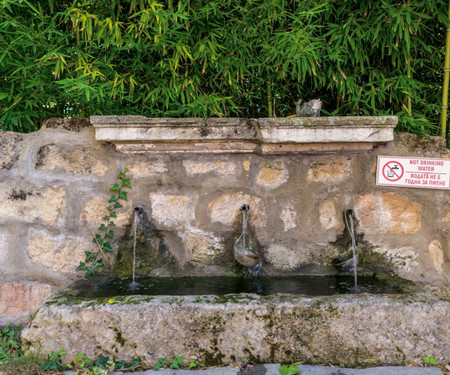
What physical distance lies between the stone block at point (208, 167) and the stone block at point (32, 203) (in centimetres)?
81

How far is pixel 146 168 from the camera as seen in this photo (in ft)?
7.48

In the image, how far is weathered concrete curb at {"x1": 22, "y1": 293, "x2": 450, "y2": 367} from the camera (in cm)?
167

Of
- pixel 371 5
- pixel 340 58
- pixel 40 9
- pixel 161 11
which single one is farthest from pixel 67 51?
pixel 371 5

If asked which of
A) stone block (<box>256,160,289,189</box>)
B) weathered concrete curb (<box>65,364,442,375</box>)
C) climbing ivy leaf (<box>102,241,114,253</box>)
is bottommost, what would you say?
weathered concrete curb (<box>65,364,442,375</box>)

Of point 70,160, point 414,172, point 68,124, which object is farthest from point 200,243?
point 414,172

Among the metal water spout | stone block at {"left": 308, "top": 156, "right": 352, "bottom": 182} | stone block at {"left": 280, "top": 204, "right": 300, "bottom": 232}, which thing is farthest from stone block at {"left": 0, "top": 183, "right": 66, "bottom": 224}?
stone block at {"left": 308, "top": 156, "right": 352, "bottom": 182}

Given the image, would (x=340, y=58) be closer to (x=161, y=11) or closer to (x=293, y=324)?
(x=161, y=11)

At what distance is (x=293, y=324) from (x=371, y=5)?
1867 millimetres

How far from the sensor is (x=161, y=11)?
6.20 ft

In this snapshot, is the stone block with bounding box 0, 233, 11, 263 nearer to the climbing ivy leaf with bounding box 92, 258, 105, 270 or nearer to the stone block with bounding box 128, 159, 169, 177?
the climbing ivy leaf with bounding box 92, 258, 105, 270

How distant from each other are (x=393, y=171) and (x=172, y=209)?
4.69 feet

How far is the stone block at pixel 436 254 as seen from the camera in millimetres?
2244

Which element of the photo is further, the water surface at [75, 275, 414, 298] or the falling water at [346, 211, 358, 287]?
the falling water at [346, 211, 358, 287]

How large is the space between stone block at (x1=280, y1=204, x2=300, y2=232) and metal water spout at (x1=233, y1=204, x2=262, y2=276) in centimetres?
24
